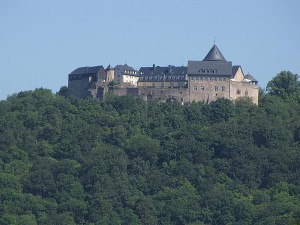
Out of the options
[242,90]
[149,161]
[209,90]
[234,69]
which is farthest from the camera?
[234,69]

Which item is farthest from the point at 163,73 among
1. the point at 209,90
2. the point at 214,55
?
the point at 209,90

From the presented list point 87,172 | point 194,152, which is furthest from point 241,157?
point 87,172

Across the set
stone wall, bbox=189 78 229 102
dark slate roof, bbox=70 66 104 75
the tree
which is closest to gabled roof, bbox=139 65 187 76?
stone wall, bbox=189 78 229 102

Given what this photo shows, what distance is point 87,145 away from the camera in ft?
357

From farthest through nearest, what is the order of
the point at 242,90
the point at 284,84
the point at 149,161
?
the point at 284,84, the point at 242,90, the point at 149,161

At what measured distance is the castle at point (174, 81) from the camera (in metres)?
109

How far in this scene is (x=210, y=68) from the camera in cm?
10906

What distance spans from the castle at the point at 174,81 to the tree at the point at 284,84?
→ 2921mm

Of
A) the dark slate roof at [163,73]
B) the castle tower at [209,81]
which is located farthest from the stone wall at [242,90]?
the dark slate roof at [163,73]

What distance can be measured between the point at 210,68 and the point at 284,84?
30.3ft

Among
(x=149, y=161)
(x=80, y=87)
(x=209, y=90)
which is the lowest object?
(x=149, y=161)

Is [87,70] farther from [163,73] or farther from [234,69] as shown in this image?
[234,69]

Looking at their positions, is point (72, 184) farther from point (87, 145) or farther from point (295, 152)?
point (295, 152)

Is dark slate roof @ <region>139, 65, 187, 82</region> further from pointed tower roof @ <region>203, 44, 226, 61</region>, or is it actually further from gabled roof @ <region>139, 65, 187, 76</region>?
pointed tower roof @ <region>203, 44, 226, 61</region>
